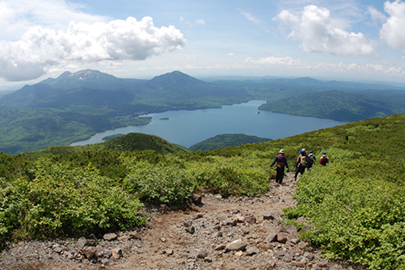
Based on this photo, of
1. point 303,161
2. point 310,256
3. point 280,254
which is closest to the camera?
A: point 310,256

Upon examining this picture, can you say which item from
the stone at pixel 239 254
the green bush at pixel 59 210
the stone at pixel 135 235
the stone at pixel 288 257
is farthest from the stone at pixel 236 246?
the green bush at pixel 59 210

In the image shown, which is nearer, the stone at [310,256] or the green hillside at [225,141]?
the stone at [310,256]

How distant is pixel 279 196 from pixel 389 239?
758cm

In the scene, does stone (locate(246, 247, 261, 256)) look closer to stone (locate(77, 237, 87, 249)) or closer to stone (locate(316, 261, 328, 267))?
stone (locate(316, 261, 328, 267))

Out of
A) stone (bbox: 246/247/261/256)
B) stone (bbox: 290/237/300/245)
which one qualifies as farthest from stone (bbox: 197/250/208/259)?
stone (bbox: 290/237/300/245)

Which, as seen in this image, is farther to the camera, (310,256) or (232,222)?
(232,222)

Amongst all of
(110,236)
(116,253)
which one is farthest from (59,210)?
(116,253)

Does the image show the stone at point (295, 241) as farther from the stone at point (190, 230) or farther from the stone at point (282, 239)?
the stone at point (190, 230)

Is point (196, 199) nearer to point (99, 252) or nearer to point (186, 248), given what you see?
point (186, 248)

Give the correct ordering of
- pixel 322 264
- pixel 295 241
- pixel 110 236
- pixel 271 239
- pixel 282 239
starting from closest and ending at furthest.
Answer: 1. pixel 322 264
2. pixel 295 241
3. pixel 282 239
4. pixel 271 239
5. pixel 110 236

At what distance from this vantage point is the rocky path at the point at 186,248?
5.59 meters

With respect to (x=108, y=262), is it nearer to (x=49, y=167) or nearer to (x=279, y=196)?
(x=49, y=167)

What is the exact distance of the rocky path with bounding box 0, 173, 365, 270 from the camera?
5.59 metres

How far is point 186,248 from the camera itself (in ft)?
22.7
